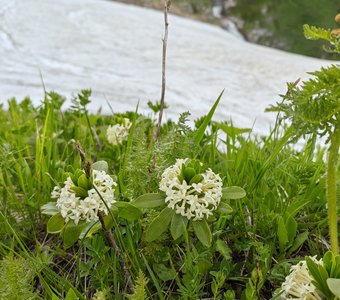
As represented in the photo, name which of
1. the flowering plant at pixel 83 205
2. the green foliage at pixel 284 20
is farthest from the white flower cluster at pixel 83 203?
the green foliage at pixel 284 20

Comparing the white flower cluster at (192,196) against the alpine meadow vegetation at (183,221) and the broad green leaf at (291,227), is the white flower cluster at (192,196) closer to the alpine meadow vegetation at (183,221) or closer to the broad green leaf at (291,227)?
the alpine meadow vegetation at (183,221)

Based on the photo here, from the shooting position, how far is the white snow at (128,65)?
3643mm

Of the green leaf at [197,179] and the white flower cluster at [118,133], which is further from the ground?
the green leaf at [197,179]

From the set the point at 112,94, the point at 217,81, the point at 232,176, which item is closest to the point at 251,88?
the point at 217,81

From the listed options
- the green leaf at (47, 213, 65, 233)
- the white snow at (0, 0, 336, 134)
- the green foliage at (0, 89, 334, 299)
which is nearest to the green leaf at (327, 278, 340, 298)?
the green foliage at (0, 89, 334, 299)

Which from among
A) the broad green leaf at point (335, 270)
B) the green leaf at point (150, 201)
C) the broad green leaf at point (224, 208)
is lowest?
the green leaf at point (150, 201)

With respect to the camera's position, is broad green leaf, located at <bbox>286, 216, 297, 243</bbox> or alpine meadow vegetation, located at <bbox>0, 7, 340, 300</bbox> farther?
broad green leaf, located at <bbox>286, 216, 297, 243</bbox>

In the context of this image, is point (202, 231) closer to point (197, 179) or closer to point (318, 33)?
point (197, 179)

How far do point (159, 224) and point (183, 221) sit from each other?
0.14ft

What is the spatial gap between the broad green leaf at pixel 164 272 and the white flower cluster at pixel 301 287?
25 centimetres

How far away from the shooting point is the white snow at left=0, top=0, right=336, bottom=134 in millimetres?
3643

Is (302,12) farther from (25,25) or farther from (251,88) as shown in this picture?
(251,88)

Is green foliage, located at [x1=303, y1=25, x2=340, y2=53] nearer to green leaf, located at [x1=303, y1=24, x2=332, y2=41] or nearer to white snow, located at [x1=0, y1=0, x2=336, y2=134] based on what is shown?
green leaf, located at [x1=303, y1=24, x2=332, y2=41]

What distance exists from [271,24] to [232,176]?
369 inches
